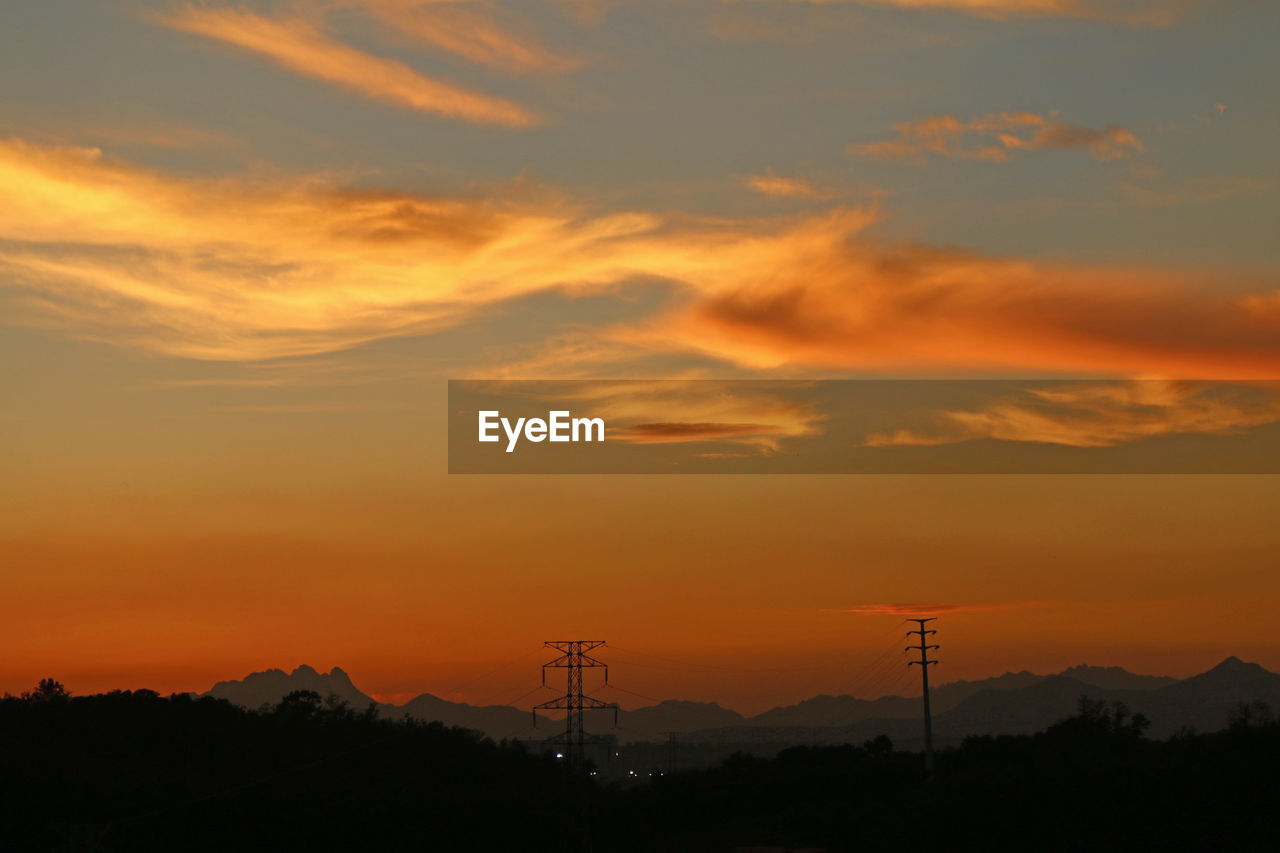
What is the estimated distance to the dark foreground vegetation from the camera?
291ft

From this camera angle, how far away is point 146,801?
105m

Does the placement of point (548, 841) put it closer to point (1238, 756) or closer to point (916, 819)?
point (916, 819)

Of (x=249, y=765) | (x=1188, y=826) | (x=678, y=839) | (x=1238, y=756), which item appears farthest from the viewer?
(x=249, y=765)

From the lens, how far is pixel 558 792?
417 feet

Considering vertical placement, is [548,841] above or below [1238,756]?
below

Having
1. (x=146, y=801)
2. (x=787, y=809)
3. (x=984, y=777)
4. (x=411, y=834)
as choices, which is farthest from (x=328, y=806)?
(x=984, y=777)

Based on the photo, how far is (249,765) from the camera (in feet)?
429

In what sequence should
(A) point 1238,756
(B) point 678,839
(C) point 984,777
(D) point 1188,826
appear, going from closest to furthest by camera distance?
(D) point 1188,826 → (A) point 1238,756 → (C) point 984,777 → (B) point 678,839

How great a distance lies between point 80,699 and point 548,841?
7225cm

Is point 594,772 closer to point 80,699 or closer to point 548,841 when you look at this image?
point 548,841

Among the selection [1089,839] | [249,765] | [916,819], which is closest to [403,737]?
[249,765]

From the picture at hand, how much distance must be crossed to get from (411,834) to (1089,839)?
51160 millimetres

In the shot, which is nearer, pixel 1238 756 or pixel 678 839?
pixel 1238 756

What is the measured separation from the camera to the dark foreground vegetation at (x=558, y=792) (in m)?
88.7
